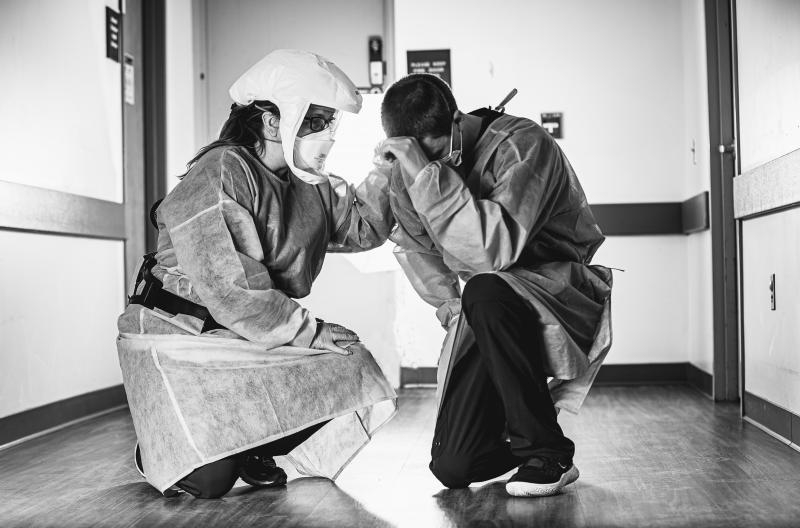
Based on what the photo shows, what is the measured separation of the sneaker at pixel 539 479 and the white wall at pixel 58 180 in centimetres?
179

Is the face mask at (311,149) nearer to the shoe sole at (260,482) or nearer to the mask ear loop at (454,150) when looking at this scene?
the mask ear loop at (454,150)

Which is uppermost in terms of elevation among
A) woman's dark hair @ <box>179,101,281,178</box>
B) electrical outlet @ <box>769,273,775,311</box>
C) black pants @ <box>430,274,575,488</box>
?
woman's dark hair @ <box>179,101,281,178</box>

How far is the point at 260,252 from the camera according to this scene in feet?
6.53

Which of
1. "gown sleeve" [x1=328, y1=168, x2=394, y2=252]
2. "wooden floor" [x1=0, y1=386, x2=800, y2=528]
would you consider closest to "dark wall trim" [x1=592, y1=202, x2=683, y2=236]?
"wooden floor" [x1=0, y1=386, x2=800, y2=528]

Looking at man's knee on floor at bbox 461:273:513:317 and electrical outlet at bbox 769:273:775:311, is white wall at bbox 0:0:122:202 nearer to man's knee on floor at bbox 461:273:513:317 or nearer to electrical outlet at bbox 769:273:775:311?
man's knee on floor at bbox 461:273:513:317

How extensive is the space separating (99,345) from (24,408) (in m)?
0.63

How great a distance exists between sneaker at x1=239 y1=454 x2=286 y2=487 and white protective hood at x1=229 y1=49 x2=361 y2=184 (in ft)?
2.31

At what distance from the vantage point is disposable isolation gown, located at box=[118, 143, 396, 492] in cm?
197

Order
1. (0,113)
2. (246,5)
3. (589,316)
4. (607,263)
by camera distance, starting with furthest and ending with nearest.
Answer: (246,5) → (607,263) → (0,113) → (589,316)

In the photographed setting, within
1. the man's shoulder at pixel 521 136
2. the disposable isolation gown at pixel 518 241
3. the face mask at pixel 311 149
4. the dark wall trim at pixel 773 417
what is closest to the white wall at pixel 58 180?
the face mask at pixel 311 149

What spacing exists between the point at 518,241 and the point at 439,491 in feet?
2.00

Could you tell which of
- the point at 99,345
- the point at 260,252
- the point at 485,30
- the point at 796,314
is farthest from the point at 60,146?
the point at 796,314

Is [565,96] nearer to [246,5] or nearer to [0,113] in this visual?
[246,5]

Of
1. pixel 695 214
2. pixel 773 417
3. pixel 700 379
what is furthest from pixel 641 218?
pixel 773 417
